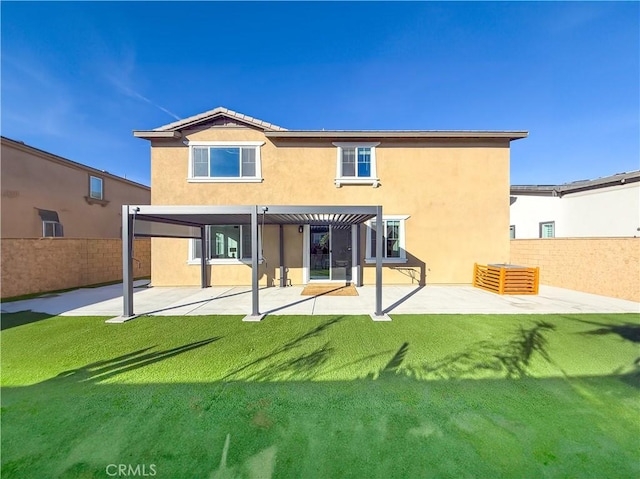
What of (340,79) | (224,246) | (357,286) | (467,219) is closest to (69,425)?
(224,246)

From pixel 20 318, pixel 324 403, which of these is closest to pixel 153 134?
pixel 20 318

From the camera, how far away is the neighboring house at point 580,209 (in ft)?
35.5

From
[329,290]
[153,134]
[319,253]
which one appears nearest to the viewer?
[329,290]

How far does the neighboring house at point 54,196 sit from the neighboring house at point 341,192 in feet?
25.7

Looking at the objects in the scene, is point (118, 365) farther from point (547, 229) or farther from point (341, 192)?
point (547, 229)

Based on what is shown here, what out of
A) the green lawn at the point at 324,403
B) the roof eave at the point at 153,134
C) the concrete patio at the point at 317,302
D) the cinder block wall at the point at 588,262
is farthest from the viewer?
the roof eave at the point at 153,134

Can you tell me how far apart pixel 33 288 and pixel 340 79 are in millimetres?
15750

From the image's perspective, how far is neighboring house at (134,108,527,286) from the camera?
9.54m

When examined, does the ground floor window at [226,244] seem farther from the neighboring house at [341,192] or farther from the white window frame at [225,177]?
the white window frame at [225,177]

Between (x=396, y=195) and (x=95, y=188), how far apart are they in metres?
18.2

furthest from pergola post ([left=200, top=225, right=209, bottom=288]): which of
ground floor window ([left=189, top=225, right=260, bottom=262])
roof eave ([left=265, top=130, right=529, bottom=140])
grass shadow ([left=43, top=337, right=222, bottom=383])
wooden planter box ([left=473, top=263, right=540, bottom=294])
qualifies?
wooden planter box ([left=473, top=263, right=540, bottom=294])

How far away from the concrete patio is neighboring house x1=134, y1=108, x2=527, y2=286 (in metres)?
1.26

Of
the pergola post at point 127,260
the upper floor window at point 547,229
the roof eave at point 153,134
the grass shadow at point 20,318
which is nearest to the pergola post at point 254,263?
the pergola post at point 127,260

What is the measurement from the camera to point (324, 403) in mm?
2885
